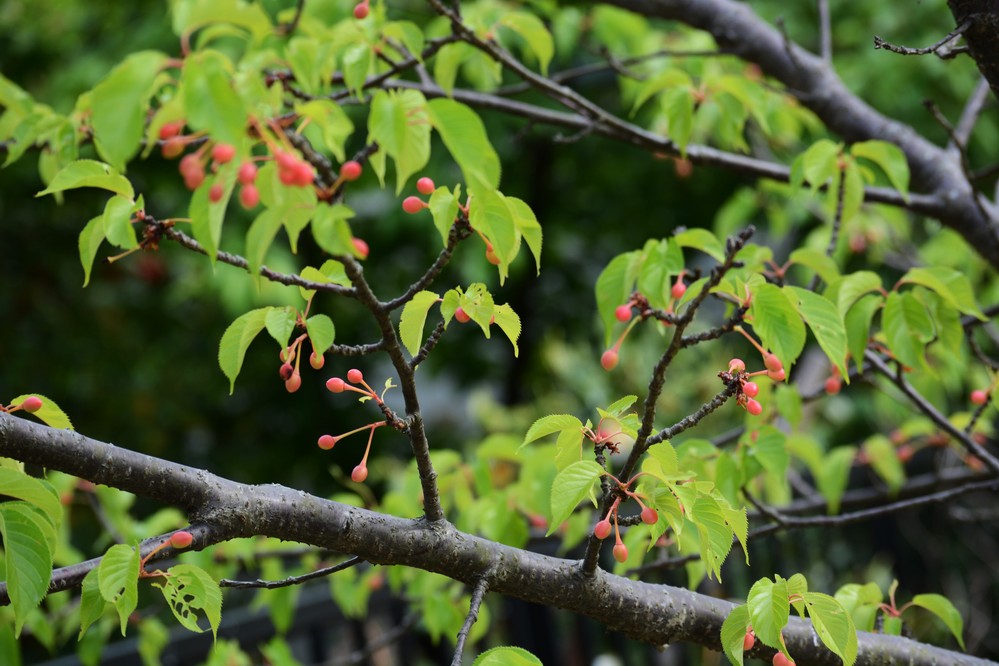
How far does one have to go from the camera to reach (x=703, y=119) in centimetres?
299

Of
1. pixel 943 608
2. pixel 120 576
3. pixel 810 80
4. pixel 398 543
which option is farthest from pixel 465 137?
pixel 810 80

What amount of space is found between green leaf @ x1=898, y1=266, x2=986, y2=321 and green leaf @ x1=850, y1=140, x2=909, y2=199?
24 cm

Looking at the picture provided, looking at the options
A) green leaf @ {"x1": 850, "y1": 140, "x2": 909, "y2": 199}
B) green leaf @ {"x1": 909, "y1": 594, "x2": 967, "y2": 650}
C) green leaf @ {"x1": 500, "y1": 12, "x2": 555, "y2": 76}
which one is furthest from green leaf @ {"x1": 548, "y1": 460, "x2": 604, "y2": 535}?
green leaf @ {"x1": 500, "y1": 12, "x2": 555, "y2": 76}

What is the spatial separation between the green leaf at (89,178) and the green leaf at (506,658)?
2.25ft

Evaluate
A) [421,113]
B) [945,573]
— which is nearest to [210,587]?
[421,113]

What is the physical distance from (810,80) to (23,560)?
1.91 metres

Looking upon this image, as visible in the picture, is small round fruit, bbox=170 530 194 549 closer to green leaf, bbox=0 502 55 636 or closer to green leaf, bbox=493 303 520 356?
green leaf, bbox=0 502 55 636

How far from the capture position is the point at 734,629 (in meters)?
1.23

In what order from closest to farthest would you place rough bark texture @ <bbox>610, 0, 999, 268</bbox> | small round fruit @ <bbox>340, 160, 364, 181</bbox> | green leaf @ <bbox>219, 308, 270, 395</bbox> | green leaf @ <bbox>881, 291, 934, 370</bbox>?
small round fruit @ <bbox>340, 160, 364, 181</bbox> < green leaf @ <bbox>219, 308, 270, 395</bbox> < green leaf @ <bbox>881, 291, 934, 370</bbox> < rough bark texture @ <bbox>610, 0, 999, 268</bbox>

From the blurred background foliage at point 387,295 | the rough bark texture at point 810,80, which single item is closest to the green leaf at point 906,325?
the rough bark texture at point 810,80

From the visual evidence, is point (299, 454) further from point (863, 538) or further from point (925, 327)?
point (925, 327)

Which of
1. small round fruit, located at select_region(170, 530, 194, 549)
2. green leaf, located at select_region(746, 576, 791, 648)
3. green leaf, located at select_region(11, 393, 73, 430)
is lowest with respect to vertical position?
green leaf, located at select_region(11, 393, 73, 430)

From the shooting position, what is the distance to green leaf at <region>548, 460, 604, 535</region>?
1.15m

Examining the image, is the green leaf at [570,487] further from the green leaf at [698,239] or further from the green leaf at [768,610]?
the green leaf at [698,239]
